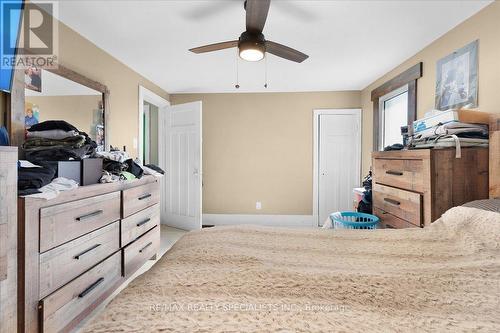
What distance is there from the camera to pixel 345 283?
0.77 meters

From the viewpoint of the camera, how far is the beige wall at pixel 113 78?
6.88ft

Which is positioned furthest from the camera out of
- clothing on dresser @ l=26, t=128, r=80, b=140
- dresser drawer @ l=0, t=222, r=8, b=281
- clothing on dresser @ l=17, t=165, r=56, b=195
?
clothing on dresser @ l=26, t=128, r=80, b=140

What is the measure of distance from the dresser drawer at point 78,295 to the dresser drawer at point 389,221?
2.10 metres

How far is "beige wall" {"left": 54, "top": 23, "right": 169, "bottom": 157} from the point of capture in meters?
2.10

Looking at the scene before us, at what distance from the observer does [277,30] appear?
2.20m

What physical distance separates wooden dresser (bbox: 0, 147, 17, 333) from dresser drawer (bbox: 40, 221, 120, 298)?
0.45 feet

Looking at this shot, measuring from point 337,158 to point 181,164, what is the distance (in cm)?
250

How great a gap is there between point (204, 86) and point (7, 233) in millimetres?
3175

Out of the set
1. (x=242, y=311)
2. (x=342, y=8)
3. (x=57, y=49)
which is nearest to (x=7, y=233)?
(x=242, y=311)

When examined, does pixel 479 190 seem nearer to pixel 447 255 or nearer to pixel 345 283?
pixel 447 255

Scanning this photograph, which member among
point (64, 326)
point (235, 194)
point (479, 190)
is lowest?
point (64, 326)

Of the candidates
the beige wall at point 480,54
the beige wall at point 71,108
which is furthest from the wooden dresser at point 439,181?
the beige wall at point 71,108

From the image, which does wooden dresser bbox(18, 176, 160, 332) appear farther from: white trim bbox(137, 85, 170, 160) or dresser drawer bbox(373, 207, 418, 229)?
dresser drawer bbox(373, 207, 418, 229)

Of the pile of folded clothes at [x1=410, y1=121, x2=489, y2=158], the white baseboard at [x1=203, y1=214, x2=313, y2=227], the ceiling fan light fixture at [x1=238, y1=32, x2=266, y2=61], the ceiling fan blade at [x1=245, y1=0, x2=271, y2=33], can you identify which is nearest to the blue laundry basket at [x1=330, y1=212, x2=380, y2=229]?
the pile of folded clothes at [x1=410, y1=121, x2=489, y2=158]
